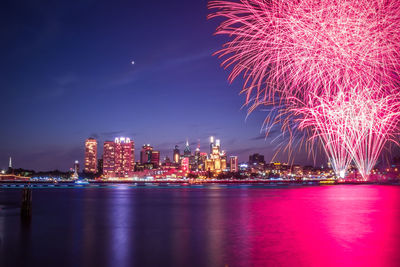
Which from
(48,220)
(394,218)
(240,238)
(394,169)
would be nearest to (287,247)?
(240,238)

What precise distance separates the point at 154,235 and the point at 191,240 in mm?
2722

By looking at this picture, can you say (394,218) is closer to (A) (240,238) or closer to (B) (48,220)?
(A) (240,238)

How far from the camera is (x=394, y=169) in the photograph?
565 feet

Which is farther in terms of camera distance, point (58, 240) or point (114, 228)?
point (114, 228)

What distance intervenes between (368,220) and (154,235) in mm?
13727

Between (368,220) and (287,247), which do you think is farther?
(368,220)

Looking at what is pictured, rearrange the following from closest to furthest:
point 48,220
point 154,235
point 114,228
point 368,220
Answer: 1. point 154,235
2. point 114,228
3. point 368,220
4. point 48,220

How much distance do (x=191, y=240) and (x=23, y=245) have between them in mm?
7304

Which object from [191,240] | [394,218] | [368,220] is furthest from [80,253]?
[394,218]

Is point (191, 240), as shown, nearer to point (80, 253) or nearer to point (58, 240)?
point (80, 253)

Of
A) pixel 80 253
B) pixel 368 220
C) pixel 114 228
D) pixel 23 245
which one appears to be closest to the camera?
pixel 80 253

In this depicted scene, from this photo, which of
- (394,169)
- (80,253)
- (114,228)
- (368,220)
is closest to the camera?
(80,253)

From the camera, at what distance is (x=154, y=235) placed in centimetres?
1905

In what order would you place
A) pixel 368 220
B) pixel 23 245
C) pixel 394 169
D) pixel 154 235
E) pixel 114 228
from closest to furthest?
pixel 23 245 < pixel 154 235 < pixel 114 228 < pixel 368 220 < pixel 394 169
